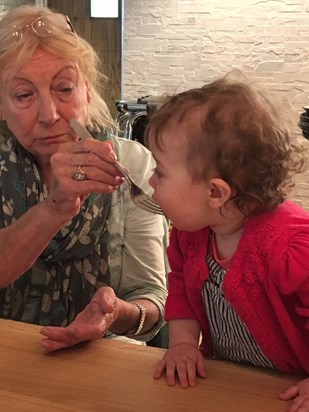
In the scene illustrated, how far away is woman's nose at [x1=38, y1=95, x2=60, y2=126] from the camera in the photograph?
1.22m

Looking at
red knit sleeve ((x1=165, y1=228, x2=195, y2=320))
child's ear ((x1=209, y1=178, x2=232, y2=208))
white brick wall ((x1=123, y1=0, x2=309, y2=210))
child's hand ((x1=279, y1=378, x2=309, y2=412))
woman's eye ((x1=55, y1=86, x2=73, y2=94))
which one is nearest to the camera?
child's hand ((x1=279, y1=378, x2=309, y2=412))

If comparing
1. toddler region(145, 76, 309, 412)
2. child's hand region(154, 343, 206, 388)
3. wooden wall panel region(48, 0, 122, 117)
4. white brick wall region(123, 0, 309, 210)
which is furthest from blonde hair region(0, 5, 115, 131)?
white brick wall region(123, 0, 309, 210)

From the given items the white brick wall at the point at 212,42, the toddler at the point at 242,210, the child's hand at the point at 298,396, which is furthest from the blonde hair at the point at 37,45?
the white brick wall at the point at 212,42

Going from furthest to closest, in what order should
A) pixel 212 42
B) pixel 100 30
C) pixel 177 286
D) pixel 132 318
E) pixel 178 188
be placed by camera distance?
pixel 212 42 < pixel 100 30 < pixel 132 318 < pixel 177 286 < pixel 178 188

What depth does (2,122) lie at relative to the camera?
139 cm

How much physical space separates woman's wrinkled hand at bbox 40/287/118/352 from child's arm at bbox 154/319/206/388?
113 millimetres

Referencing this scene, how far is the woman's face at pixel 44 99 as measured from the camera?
1237 millimetres

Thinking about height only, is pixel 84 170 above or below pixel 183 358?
above

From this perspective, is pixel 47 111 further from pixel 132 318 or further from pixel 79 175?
pixel 132 318

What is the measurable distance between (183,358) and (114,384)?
0.36 ft

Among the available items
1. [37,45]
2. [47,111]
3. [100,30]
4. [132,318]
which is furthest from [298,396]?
[100,30]

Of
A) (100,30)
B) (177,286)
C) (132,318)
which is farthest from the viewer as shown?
(100,30)

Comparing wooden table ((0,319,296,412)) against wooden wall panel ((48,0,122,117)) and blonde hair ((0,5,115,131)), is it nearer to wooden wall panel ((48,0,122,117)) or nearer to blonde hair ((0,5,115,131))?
blonde hair ((0,5,115,131))

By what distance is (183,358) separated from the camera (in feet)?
2.72
